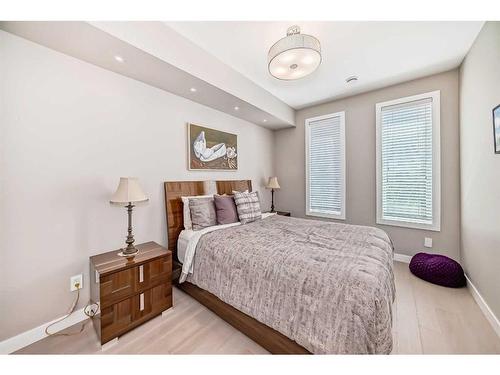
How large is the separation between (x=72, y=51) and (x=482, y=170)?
3.86m

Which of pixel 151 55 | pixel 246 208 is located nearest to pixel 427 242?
pixel 246 208

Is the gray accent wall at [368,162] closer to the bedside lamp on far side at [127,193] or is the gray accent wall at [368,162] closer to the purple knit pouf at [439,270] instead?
the purple knit pouf at [439,270]

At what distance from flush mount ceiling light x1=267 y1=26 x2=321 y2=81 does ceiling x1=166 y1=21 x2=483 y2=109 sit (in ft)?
1.13

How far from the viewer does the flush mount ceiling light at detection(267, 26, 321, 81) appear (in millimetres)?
1536

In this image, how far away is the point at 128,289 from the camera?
1571 millimetres

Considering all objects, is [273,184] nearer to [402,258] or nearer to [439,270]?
[402,258]

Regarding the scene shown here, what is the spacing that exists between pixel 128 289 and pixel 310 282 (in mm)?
1430

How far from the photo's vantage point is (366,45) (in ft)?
6.71

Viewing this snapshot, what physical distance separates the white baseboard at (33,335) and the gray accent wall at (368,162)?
3.47 m

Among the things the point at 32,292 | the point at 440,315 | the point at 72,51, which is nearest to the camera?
the point at 32,292

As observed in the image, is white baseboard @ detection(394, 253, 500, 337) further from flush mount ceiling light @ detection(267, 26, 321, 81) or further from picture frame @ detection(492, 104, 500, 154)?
flush mount ceiling light @ detection(267, 26, 321, 81)

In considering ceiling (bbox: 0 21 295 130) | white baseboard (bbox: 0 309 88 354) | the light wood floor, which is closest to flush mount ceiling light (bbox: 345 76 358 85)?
ceiling (bbox: 0 21 295 130)

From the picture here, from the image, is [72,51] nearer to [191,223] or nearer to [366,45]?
[191,223]
